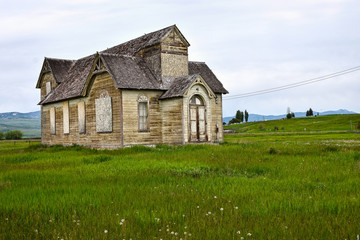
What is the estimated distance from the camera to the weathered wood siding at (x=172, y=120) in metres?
27.9

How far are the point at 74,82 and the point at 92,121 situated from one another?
615 cm

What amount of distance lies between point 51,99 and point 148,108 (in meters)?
13.0

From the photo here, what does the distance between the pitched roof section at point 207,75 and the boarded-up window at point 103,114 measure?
28.8 feet

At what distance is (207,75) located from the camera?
35.5 meters

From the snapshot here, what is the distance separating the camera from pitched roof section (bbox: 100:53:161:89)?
27337 millimetres

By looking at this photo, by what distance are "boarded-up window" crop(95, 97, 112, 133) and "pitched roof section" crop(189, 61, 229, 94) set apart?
8.79 meters

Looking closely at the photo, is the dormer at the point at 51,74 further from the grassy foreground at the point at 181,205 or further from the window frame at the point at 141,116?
the grassy foreground at the point at 181,205

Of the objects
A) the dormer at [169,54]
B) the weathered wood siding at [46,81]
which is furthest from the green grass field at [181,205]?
the weathered wood siding at [46,81]

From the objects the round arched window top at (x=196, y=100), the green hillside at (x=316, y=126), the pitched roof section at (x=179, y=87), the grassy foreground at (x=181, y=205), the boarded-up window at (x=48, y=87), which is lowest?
the grassy foreground at (x=181, y=205)

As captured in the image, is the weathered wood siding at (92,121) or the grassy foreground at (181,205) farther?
the weathered wood siding at (92,121)

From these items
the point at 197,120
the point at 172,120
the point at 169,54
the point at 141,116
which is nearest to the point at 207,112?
the point at 197,120

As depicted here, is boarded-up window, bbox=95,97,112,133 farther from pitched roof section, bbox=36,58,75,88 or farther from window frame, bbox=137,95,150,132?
pitched roof section, bbox=36,58,75,88

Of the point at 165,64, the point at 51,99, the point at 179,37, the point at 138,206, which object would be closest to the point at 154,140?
the point at 165,64

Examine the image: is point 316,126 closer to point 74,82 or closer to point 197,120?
point 74,82
